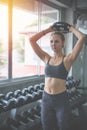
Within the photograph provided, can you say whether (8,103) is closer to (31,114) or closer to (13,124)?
(13,124)

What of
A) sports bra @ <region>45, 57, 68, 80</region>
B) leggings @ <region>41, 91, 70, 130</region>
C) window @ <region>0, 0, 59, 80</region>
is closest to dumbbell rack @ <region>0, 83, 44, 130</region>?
window @ <region>0, 0, 59, 80</region>

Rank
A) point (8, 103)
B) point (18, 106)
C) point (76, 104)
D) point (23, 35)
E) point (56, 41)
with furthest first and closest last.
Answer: point (76, 104) < point (23, 35) < point (18, 106) < point (8, 103) < point (56, 41)

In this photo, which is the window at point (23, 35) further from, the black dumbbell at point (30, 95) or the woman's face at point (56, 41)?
the woman's face at point (56, 41)

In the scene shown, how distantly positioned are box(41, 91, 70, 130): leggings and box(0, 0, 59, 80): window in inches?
51.7

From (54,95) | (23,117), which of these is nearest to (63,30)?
(54,95)

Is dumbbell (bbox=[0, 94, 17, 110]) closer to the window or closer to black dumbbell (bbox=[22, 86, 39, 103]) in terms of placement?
black dumbbell (bbox=[22, 86, 39, 103])

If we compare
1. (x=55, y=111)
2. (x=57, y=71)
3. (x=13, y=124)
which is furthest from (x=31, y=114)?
(x=57, y=71)

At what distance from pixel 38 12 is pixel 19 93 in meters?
1.49

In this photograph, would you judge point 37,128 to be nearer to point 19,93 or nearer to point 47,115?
point 19,93

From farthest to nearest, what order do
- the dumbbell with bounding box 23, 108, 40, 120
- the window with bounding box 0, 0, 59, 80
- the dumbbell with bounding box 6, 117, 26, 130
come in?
the window with bounding box 0, 0, 59, 80 → the dumbbell with bounding box 23, 108, 40, 120 → the dumbbell with bounding box 6, 117, 26, 130

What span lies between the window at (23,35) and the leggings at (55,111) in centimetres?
131

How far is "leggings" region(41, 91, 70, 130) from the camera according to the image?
1771 millimetres

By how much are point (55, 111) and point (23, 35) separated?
180cm

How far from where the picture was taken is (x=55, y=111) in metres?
1.81
